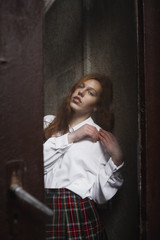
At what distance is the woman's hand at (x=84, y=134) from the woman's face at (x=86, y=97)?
0.06m

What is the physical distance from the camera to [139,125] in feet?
2.50

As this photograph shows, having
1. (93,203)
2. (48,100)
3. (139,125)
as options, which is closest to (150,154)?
(139,125)

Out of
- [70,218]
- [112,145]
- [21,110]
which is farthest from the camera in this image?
[112,145]

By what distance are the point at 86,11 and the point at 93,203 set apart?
735 millimetres

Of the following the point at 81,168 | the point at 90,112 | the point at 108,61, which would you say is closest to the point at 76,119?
the point at 90,112

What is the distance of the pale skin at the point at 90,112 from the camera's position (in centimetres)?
Result: 82

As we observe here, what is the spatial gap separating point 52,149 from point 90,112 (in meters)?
0.21

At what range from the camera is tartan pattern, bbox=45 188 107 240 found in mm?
708

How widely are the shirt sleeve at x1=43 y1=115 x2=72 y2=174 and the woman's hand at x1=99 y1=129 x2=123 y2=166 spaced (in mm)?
139

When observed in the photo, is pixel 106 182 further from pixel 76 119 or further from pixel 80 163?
pixel 76 119

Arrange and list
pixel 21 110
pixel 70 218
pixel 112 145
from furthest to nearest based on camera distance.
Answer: pixel 112 145 < pixel 70 218 < pixel 21 110

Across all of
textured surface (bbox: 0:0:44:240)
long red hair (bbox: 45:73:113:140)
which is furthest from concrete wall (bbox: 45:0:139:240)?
textured surface (bbox: 0:0:44:240)

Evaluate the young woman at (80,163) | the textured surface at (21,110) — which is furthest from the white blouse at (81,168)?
the textured surface at (21,110)

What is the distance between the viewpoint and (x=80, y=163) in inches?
31.2
